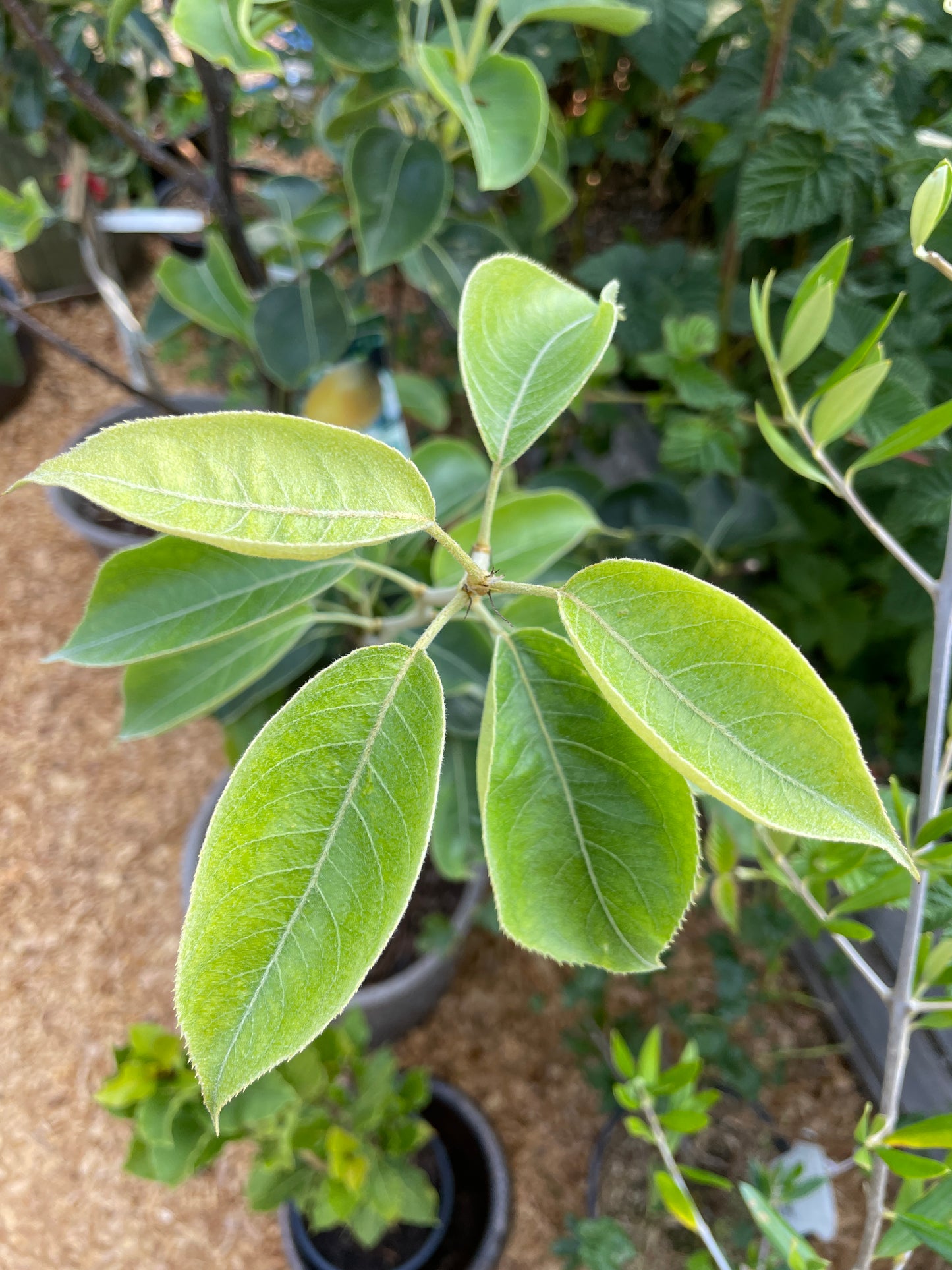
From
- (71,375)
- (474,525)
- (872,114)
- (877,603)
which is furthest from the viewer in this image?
(71,375)

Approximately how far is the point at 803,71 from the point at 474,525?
760 millimetres

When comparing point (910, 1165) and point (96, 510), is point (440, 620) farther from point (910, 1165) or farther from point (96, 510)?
point (96, 510)

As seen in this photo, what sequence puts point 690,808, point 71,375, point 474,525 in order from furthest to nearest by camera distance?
point 71,375, point 474,525, point 690,808

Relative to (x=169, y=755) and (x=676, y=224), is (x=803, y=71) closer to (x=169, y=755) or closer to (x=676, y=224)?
(x=676, y=224)

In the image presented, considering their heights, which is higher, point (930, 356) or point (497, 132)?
point (497, 132)

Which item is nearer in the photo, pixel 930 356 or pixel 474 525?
pixel 474 525

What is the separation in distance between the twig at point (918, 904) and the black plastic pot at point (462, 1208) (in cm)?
78

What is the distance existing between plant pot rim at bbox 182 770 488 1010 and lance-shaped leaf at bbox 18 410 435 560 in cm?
95

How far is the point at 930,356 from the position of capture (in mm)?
957

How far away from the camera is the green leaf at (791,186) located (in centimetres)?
90

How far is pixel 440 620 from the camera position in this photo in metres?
0.46

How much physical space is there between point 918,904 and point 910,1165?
0.15 metres

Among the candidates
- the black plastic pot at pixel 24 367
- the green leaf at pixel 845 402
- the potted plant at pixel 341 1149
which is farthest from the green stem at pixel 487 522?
the black plastic pot at pixel 24 367

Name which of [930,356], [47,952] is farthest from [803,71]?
[47,952]
